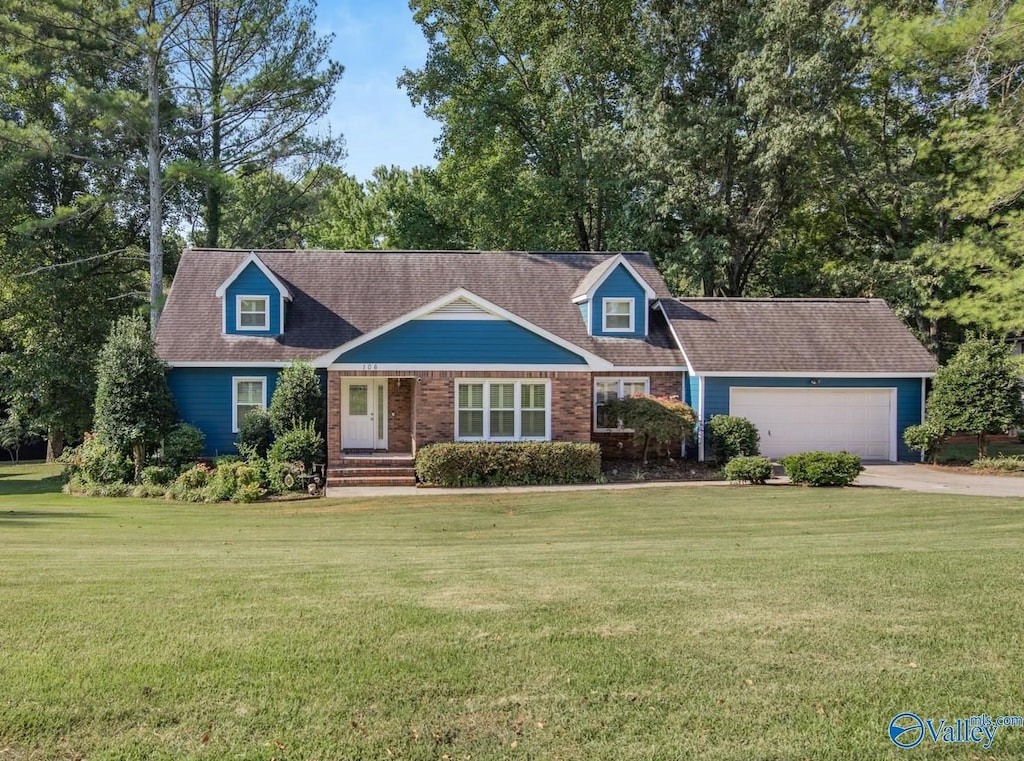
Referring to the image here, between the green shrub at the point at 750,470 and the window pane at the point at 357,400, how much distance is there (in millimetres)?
10019

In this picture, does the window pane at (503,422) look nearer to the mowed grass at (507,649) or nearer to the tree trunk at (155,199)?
the mowed grass at (507,649)

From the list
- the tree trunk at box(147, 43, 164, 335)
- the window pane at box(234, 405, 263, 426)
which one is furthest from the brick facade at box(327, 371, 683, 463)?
the tree trunk at box(147, 43, 164, 335)

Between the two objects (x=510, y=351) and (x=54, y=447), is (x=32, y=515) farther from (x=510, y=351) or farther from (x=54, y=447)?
(x=54, y=447)

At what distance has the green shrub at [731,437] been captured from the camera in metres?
19.9

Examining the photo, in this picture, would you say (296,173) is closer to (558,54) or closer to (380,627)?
(558,54)

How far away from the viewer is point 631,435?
21062mm

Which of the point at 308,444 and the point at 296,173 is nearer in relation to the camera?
the point at 308,444

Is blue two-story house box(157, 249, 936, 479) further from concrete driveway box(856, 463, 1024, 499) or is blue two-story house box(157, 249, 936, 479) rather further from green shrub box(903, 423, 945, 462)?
concrete driveway box(856, 463, 1024, 499)

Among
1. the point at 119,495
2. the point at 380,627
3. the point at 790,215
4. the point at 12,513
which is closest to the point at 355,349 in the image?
the point at 119,495

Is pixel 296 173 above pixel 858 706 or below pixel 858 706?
above

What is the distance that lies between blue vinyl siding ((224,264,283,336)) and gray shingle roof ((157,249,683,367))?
270 millimetres

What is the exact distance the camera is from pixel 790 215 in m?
32.2

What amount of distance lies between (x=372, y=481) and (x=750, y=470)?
9.01 meters

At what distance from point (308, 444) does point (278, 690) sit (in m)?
14.2
